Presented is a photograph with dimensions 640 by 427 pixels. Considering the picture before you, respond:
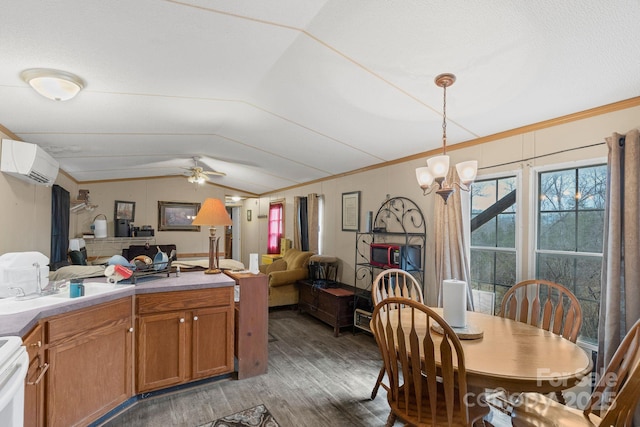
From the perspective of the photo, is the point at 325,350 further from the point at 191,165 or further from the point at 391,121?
the point at 191,165

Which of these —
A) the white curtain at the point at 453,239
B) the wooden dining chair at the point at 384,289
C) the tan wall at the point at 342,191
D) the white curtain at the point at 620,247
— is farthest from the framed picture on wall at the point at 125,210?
the white curtain at the point at 620,247

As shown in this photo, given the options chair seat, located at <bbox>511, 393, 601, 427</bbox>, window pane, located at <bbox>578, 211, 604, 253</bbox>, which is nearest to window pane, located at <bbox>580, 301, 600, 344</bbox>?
window pane, located at <bbox>578, 211, 604, 253</bbox>

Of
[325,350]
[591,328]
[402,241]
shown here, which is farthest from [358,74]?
[325,350]

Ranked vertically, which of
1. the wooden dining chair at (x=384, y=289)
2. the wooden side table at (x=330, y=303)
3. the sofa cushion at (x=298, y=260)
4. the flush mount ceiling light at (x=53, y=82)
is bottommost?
the wooden side table at (x=330, y=303)

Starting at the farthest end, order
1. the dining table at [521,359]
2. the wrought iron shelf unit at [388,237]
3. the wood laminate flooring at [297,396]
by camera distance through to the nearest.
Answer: the wrought iron shelf unit at [388,237], the wood laminate flooring at [297,396], the dining table at [521,359]

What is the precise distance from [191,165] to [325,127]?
392cm

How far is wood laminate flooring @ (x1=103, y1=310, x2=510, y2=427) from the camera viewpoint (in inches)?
90.8

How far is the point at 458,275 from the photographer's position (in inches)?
123

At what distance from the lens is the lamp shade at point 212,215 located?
303 cm

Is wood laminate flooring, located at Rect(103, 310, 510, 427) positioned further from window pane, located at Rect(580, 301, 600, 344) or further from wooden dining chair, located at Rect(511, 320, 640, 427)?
window pane, located at Rect(580, 301, 600, 344)

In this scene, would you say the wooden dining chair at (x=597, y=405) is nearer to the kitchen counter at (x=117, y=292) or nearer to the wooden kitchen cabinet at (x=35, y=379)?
the kitchen counter at (x=117, y=292)

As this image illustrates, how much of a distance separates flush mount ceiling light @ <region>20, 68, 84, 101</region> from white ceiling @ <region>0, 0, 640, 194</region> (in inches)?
3.0

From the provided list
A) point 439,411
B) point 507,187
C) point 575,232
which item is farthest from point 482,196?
point 439,411

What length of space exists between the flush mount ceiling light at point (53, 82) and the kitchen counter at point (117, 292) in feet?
4.50
